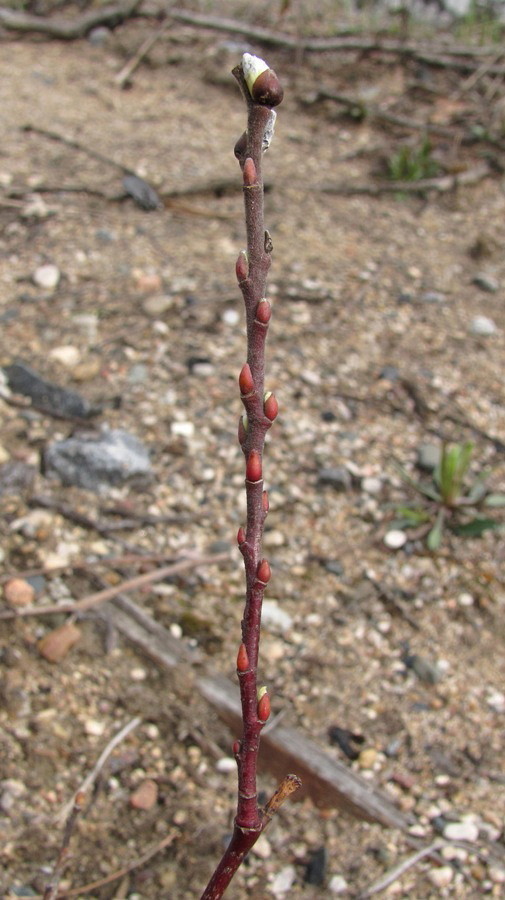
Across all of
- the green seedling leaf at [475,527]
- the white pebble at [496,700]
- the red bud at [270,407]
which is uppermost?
the red bud at [270,407]

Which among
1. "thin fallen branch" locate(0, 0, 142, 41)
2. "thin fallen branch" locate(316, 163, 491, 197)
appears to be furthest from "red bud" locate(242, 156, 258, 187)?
"thin fallen branch" locate(0, 0, 142, 41)

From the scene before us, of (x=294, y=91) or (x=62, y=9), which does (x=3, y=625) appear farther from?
(x=62, y=9)

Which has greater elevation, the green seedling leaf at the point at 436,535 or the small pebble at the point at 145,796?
the green seedling leaf at the point at 436,535

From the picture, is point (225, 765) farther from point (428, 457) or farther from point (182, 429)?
point (428, 457)

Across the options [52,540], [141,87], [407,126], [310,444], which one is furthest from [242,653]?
[141,87]

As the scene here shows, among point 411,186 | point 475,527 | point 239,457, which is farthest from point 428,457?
point 411,186

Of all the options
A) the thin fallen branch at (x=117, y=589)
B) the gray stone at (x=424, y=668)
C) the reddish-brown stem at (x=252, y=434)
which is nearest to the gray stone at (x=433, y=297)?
the thin fallen branch at (x=117, y=589)

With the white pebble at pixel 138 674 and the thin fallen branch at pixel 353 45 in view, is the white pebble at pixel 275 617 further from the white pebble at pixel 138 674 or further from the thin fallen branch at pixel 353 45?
the thin fallen branch at pixel 353 45
